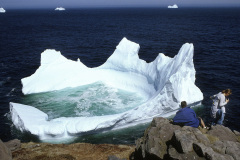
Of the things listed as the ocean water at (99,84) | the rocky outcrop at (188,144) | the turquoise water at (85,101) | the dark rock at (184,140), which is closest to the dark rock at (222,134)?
the rocky outcrop at (188,144)

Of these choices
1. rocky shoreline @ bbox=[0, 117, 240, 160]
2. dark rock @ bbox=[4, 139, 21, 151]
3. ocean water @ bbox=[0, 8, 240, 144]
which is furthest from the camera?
ocean water @ bbox=[0, 8, 240, 144]

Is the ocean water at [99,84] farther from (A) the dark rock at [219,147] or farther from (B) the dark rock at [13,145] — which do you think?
(A) the dark rock at [219,147]

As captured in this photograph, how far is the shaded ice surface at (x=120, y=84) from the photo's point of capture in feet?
42.1

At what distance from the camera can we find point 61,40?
45.8m

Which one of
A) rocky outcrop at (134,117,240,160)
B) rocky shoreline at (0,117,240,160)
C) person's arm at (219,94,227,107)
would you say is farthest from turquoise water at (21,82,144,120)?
rocky outcrop at (134,117,240,160)

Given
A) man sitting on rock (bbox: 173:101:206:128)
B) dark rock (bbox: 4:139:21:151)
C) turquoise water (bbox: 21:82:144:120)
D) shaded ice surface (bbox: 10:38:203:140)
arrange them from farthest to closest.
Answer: turquoise water (bbox: 21:82:144:120) → shaded ice surface (bbox: 10:38:203:140) → dark rock (bbox: 4:139:21:151) → man sitting on rock (bbox: 173:101:206:128)

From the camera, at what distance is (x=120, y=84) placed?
1947 cm

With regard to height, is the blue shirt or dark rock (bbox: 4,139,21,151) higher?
the blue shirt

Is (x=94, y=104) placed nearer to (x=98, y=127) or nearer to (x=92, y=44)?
(x=98, y=127)

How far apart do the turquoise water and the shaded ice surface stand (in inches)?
29.9

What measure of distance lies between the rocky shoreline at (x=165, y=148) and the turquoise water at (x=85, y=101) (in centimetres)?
438

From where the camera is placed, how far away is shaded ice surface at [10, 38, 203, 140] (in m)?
12.8

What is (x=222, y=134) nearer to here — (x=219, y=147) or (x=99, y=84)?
(x=219, y=147)

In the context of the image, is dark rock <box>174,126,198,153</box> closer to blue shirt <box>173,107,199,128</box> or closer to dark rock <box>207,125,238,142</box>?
blue shirt <box>173,107,199,128</box>
